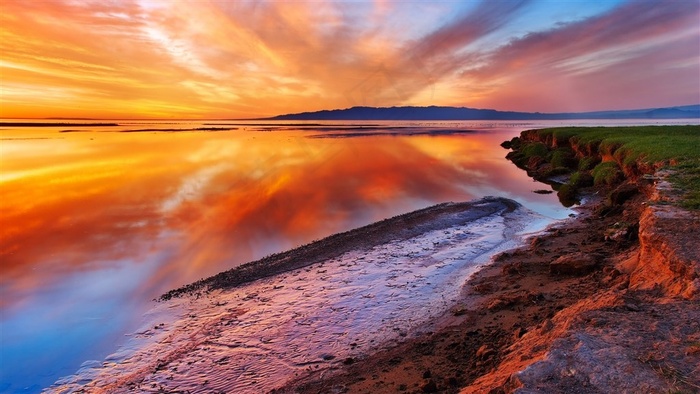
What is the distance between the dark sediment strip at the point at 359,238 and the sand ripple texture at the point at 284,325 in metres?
0.45

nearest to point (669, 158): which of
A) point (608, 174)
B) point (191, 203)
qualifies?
point (608, 174)

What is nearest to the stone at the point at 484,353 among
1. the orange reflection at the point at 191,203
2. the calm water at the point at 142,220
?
the calm water at the point at 142,220

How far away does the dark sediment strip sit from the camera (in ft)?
33.6

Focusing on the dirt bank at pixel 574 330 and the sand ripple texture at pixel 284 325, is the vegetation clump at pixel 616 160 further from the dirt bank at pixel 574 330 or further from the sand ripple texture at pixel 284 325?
the sand ripple texture at pixel 284 325

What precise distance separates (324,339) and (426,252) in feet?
18.0

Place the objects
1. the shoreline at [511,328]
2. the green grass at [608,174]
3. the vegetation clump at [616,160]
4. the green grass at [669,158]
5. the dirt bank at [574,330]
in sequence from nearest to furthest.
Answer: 1. the dirt bank at [574,330]
2. the shoreline at [511,328]
3. the green grass at [669,158]
4. the vegetation clump at [616,160]
5. the green grass at [608,174]

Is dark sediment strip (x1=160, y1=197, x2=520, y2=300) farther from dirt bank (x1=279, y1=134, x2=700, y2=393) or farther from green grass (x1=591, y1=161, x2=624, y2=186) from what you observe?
green grass (x1=591, y1=161, x2=624, y2=186)

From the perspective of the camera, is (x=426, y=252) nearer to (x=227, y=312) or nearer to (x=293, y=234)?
(x=293, y=234)

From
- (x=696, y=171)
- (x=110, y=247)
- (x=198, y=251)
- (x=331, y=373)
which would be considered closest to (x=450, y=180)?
(x=696, y=171)

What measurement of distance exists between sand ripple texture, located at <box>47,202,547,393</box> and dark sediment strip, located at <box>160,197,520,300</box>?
453 mm

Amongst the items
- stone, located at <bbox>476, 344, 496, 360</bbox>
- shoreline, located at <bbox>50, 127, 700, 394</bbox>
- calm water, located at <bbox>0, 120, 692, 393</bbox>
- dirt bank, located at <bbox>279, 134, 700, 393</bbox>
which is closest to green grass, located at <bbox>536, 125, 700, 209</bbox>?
shoreline, located at <bbox>50, 127, 700, 394</bbox>

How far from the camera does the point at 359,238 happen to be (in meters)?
13.3

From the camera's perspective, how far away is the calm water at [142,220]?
8211mm

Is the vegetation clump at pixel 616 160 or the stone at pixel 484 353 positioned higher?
the vegetation clump at pixel 616 160
